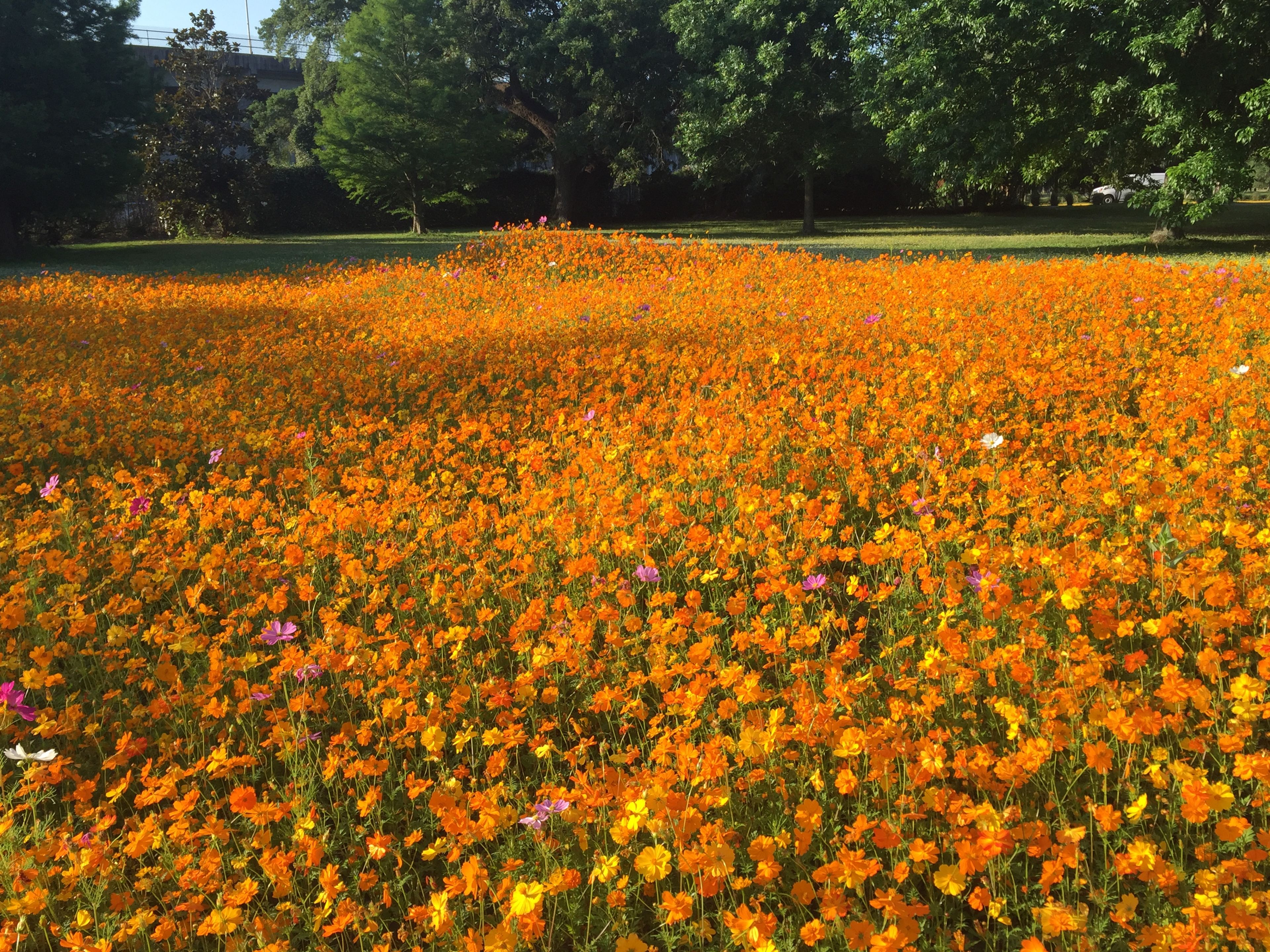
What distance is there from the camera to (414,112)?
27.7 meters

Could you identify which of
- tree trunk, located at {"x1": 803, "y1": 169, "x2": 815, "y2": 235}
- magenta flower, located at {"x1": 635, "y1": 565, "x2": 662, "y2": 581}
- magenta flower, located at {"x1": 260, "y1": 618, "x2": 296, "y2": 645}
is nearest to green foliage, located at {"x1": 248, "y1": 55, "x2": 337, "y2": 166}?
tree trunk, located at {"x1": 803, "y1": 169, "x2": 815, "y2": 235}

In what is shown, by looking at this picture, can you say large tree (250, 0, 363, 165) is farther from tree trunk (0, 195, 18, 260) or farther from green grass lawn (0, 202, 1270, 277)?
tree trunk (0, 195, 18, 260)

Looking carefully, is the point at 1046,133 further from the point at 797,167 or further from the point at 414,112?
the point at 414,112

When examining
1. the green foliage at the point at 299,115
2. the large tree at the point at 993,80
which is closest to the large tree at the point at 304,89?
the green foliage at the point at 299,115

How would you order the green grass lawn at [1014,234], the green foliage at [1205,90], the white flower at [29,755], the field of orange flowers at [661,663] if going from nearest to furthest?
the field of orange flowers at [661,663] → the white flower at [29,755] → the green foliage at [1205,90] → the green grass lawn at [1014,234]

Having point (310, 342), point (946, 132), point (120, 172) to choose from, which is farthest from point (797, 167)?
point (310, 342)

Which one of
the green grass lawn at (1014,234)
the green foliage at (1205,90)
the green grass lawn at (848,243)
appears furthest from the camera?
the green grass lawn at (848,243)

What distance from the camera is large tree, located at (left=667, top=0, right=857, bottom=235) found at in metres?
22.7

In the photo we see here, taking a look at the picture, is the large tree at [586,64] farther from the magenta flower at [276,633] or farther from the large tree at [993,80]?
the magenta flower at [276,633]

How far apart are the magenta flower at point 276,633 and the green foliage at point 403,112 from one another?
90.3ft

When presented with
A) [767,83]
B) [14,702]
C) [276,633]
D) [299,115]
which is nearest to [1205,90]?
[767,83]

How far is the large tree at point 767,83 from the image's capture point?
22703 mm

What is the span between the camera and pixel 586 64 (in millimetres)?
28234

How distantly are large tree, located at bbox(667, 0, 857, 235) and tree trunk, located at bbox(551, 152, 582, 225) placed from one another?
765 centimetres
